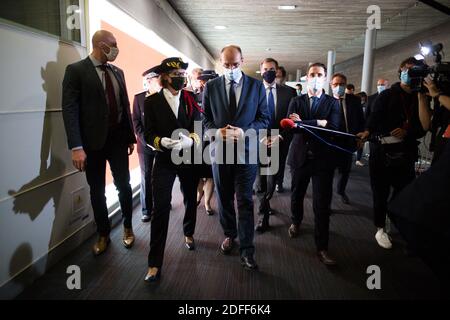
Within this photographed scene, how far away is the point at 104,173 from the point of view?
8.84 feet

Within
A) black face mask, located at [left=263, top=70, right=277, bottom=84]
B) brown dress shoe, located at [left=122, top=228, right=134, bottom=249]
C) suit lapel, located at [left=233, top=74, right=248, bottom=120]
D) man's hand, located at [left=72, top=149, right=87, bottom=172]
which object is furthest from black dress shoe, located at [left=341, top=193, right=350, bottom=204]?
man's hand, located at [left=72, top=149, right=87, bottom=172]

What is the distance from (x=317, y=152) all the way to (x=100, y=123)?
1.77 metres

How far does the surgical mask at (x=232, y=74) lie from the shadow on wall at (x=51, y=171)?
1363mm

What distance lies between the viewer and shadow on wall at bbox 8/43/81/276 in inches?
84.1

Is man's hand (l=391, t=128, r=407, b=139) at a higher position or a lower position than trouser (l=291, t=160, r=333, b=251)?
higher

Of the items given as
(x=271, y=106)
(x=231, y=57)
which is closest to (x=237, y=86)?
(x=231, y=57)

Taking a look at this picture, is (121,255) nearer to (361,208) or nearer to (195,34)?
(361,208)

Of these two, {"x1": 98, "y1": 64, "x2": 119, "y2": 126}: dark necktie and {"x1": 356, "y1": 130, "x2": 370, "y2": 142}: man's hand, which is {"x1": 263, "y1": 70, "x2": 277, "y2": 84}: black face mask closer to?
{"x1": 356, "y1": 130, "x2": 370, "y2": 142}: man's hand

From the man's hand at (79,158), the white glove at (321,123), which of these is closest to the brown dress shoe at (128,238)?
the man's hand at (79,158)

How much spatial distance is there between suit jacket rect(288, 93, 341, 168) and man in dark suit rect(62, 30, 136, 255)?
1.48 metres

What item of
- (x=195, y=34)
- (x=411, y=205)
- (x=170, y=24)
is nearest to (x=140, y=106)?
(x=411, y=205)

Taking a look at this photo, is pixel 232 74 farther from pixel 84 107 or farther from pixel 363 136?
pixel 363 136

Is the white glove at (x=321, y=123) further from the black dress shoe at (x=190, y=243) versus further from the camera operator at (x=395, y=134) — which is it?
the black dress shoe at (x=190, y=243)
